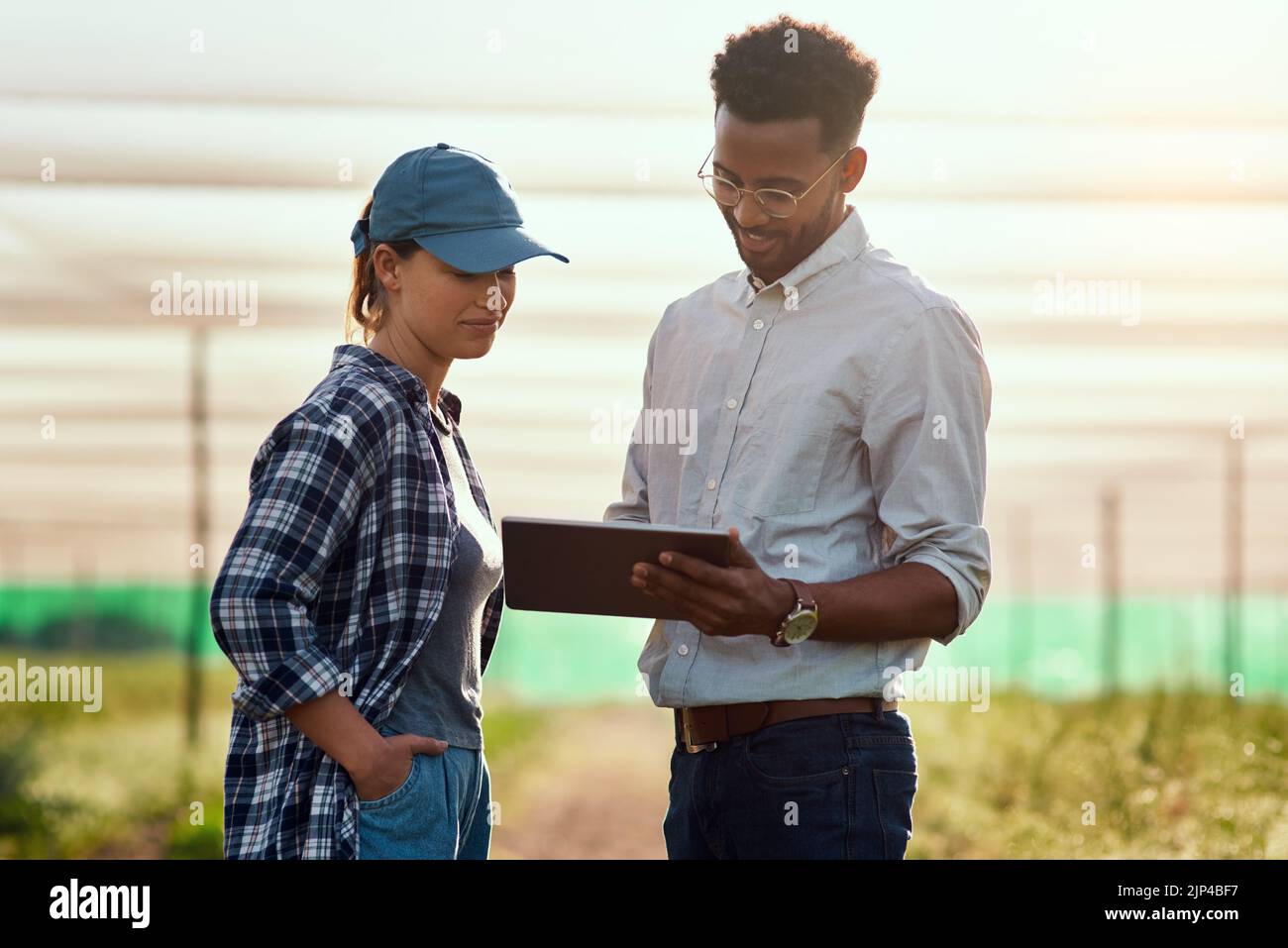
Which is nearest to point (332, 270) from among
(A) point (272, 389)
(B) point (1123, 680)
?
(A) point (272, 389)

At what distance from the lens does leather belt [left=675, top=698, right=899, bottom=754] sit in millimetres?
2375

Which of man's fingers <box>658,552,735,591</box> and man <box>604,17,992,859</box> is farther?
man <box>604,17,992,859</box>

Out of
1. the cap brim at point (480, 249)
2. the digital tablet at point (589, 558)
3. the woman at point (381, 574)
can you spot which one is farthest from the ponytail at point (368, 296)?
the digital tablet at point (589, 558)

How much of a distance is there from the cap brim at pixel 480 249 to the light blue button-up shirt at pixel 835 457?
0.47 meters

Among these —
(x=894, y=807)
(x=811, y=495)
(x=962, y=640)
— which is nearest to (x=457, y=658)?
(x=811, y=495)

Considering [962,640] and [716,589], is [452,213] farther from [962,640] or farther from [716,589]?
[962,640]

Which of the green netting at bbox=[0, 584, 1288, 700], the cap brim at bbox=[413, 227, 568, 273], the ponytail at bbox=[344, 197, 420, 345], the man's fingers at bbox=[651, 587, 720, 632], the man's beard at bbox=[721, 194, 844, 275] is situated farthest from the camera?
the green netting at bbox=[0, 584, 1288, 700]

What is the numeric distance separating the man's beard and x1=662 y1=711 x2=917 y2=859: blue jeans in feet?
2.73

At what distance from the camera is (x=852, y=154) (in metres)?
2.57

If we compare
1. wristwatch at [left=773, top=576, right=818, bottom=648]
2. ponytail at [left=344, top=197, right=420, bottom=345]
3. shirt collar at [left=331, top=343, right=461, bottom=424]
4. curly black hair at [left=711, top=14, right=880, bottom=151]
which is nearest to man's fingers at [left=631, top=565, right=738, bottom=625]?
wristwatch at [left=773, top=576, right=818, bottom=648]

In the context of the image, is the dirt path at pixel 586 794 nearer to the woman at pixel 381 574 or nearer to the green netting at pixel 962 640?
the green netting at pixel 962 640

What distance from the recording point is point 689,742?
2492 millimetres

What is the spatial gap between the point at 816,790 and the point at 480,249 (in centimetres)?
106

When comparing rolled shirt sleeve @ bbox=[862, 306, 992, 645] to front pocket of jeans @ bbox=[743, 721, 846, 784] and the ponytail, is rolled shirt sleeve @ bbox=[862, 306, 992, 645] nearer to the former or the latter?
front pocket of jeans @ bbox=[743, 721, 846, 784]
